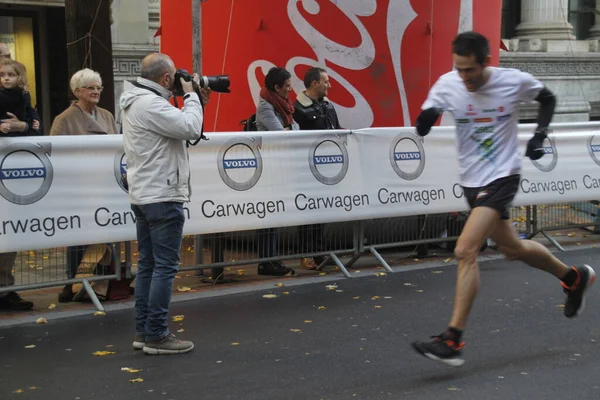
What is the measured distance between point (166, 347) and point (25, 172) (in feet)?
6.54

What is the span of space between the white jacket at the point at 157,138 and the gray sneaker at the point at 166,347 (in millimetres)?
920

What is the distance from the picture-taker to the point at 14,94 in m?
7.71

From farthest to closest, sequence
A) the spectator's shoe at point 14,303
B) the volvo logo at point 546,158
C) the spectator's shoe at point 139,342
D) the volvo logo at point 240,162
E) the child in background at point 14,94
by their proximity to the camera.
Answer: the volvo logo at point 546,158
the volvo logo at point 240,162
the spectator's shoe at point 14,303
the child in background at point 14,94
the spectator's shoe at point 139,342

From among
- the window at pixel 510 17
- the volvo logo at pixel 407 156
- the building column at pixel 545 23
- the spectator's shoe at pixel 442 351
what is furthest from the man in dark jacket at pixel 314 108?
the window at pixel 510 17

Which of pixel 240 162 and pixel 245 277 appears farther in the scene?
pixel 245 277

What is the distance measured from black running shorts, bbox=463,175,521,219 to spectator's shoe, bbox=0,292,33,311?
388 centimetres

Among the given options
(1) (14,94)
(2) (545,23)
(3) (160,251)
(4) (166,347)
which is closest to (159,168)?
(3) (160,251)

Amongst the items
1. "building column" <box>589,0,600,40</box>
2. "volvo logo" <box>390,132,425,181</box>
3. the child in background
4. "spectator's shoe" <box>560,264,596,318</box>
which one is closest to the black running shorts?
"spectator's shoe" <box>560,264,596,318</box>

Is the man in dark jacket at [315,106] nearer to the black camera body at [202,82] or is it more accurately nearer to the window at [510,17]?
the black camera body at [202,82]

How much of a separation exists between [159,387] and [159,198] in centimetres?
125

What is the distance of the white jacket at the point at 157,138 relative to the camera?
19.9 feet

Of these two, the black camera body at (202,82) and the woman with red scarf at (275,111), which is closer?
the black camera body at (202,82)

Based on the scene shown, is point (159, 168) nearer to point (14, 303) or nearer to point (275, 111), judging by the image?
point (14, 303)

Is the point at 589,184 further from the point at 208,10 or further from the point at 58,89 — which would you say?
the point at 58,89
